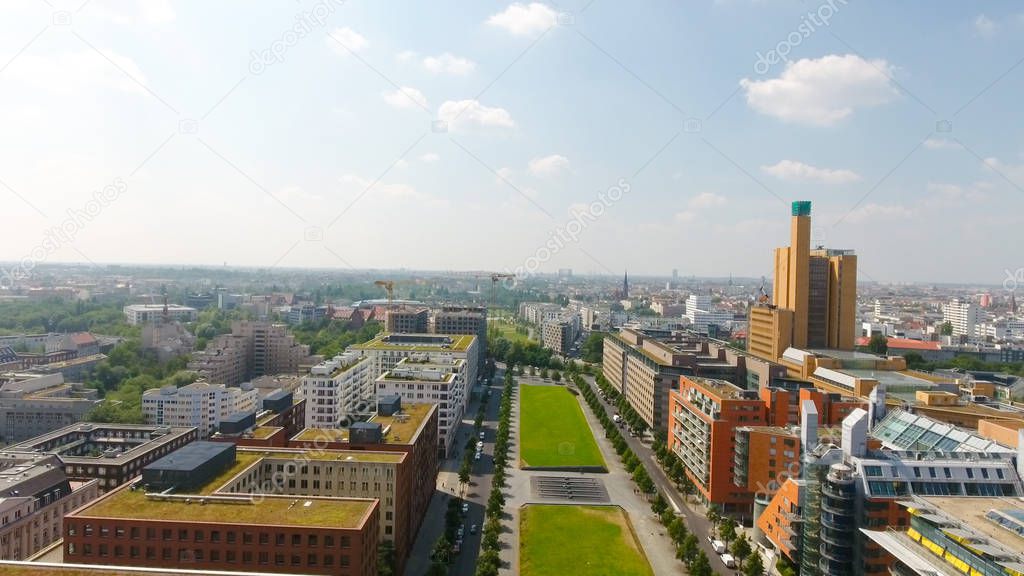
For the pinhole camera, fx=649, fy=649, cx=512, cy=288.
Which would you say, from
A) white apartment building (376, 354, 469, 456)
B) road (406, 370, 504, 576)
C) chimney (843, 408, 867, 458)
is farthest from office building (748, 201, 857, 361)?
chimney (843, 408, 867, 458)

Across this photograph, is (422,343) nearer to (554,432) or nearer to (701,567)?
(554,432)

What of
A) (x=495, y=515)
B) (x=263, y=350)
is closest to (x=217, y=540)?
(x=495, y=515)

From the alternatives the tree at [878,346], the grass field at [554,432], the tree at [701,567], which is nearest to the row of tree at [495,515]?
the grass field at [554,432]

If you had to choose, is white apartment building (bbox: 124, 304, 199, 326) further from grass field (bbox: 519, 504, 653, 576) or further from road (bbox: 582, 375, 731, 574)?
grass field (bbox: 519, 504, 653, 576)

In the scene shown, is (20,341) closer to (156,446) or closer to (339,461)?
(156,446)

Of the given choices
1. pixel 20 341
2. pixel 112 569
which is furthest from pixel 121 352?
pixel 112 569

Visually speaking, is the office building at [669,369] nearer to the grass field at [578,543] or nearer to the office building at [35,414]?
the grass field at [578,543]
